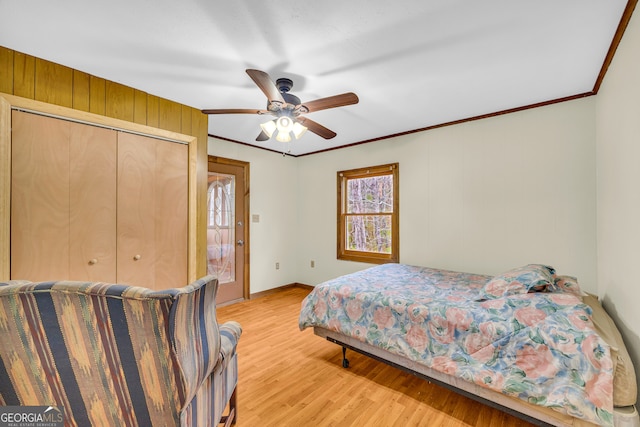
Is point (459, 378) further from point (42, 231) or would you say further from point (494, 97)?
point (42, 231)

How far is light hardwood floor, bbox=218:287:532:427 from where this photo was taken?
5.64ft

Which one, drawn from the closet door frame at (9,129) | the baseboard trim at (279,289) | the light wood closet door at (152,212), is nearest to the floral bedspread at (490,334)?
the light wood closet door at (152,212)

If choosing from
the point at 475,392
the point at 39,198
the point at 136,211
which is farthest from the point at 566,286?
the point at 39,198

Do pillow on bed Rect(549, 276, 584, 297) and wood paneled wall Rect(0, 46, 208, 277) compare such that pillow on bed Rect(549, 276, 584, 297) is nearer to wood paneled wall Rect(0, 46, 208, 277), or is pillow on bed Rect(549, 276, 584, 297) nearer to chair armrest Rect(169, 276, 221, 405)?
chair armrest Rect(169, 276, 221, 405)

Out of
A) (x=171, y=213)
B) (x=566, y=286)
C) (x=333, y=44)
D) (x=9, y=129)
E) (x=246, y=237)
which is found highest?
(x=333, y=44)

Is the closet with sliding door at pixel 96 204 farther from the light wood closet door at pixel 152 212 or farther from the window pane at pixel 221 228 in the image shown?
the window pane at pixel 221 228

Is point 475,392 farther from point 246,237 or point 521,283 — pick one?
point 246,237

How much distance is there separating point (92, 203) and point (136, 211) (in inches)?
12.1

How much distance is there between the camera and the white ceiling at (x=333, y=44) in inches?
57.9

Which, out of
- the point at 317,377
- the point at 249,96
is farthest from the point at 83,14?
the point at 317,377

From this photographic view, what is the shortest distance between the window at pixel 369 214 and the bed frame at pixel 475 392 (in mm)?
1761

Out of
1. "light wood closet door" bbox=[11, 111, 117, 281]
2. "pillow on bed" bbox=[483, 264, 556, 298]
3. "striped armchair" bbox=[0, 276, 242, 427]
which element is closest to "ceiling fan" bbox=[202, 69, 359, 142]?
"light wood closet door" bbox=[11, 111, 117, 281]

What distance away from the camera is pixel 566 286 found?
2004 millimetres

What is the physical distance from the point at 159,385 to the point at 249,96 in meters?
2.30
